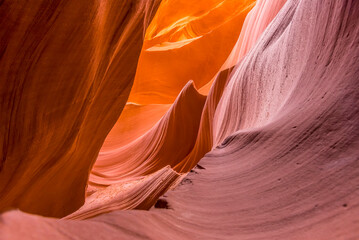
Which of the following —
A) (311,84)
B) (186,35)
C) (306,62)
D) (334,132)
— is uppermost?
(186,35)

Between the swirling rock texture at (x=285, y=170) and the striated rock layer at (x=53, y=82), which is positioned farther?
the striated rock layer at (x=53, y=82)

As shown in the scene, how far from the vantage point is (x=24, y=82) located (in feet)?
5.08

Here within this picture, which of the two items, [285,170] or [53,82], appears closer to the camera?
[285,170]

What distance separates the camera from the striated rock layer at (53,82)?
57.9 inches

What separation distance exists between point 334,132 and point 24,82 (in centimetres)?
135

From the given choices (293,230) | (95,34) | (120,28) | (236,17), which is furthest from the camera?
(236,17)

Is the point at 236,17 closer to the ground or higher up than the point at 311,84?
higher up

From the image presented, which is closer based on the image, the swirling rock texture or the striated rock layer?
the swirling rock texture

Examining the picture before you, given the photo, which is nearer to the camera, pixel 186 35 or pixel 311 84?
pixel 311 84

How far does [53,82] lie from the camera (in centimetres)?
172

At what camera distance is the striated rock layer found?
147 cm

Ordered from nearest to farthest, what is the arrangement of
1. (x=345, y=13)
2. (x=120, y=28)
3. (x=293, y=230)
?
(x=293, y=230) < (x=345, y=13) < (x=120, y=28)

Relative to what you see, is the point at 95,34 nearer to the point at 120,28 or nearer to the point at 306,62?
the point at 120,28

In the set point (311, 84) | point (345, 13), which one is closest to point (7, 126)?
point (311, 84)
